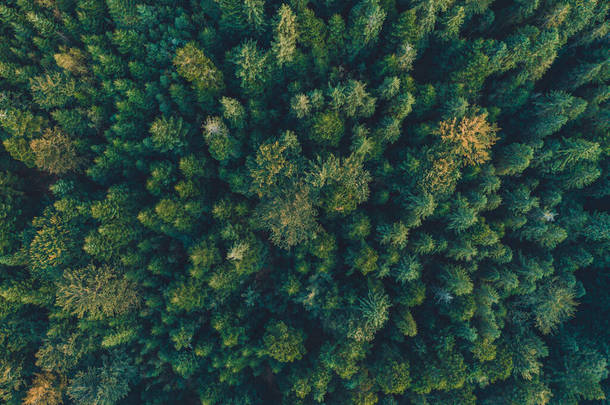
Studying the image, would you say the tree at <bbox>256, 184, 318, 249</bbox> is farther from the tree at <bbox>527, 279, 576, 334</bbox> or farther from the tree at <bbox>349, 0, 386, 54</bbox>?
the tree at <bbox>527, 279, 576, 334</bbox>

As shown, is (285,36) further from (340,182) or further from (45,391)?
(45,391)

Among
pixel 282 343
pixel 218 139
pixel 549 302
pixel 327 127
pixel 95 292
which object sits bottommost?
pixel 549 302

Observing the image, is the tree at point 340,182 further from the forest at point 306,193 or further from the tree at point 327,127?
the tree at point 327,127

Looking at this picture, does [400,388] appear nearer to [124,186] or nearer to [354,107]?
[354,107]

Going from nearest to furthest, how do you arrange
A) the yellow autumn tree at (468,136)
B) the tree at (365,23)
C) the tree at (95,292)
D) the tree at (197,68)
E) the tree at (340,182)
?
1. the tree at (365,23)
2. the tree at (197,68)
3. the yellow autumn tree at (468,136)
4. the tree at (95,292)
5. the tree at (340,182)

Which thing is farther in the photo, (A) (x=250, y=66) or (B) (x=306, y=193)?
(B) (x=306, y=193)

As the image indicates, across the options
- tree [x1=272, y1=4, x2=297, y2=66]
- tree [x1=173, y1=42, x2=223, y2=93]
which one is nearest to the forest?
tree [x1=173, y1=42, x2=223, y2=93]

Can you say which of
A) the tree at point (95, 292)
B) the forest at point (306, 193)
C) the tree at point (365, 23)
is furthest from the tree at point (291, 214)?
the tree at point (95, 292)

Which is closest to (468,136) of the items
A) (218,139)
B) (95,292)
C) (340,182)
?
(340,182)
